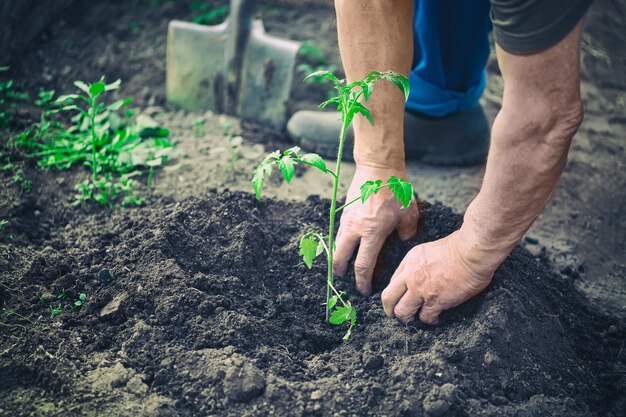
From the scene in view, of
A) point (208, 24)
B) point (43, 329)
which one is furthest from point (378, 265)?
point (208, 24)

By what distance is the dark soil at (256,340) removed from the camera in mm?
1859

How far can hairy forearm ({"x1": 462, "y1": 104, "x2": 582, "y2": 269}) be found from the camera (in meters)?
1.72

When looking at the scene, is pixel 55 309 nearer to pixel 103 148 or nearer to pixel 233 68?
pixel 103 148

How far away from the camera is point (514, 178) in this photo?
179 cm

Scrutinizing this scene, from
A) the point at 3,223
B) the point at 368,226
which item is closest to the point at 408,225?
the point at 368,226

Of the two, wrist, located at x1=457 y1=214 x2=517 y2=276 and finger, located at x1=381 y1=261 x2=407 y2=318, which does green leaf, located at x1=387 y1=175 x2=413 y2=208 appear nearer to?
wrist, located at x1=457 y1=214 x2=517 y2=276

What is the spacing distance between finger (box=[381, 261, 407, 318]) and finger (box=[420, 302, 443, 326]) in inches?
3.1

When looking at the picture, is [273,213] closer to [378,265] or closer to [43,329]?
[378,265]

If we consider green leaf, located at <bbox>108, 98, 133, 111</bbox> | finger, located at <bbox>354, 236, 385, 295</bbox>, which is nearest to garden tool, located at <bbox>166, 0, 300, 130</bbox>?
green leaf, located at <bbox>108, 98, 133, 111</bbox>

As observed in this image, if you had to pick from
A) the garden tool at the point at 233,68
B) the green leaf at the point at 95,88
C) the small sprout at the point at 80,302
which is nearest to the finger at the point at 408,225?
the small sprout at the point at 80,302

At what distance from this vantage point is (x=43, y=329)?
6.68ft

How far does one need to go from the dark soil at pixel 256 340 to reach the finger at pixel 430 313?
4 cm

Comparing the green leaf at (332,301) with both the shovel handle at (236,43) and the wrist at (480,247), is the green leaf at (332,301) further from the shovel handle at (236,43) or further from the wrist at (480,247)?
the shovel handle at (236,43)

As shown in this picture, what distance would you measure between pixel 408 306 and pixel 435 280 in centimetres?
12
